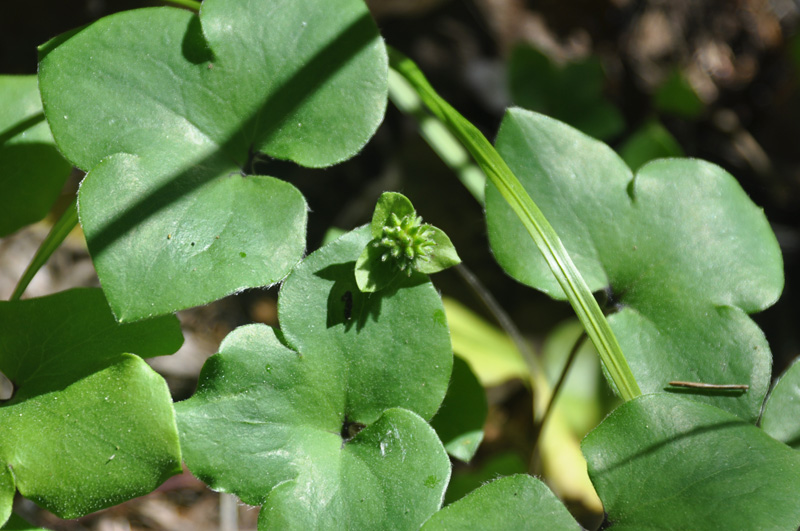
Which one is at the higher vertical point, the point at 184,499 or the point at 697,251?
the point at 697,251

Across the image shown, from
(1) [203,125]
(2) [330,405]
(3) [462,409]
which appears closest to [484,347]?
(3) [462,409]

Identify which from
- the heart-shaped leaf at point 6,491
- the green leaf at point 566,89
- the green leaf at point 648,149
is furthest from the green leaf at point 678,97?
the heart-shaped leaf at point 6,491

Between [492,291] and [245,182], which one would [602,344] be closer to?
[245,182]

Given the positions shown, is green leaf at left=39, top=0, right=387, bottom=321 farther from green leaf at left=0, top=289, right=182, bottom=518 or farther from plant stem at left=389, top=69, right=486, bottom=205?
plant stem at left=389, top=69, right=486, bottom=205

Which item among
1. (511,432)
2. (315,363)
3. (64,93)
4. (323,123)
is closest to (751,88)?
(511,432)

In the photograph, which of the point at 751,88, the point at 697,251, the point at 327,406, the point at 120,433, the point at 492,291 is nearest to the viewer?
the point at 120,433

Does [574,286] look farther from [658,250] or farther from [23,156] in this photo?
[23,156]

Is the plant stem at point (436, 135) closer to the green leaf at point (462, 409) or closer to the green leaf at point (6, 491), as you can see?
the green leaf at point (462, 409)

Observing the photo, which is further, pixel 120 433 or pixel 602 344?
pixel 602 344
